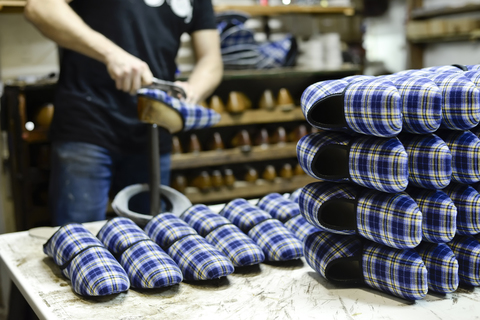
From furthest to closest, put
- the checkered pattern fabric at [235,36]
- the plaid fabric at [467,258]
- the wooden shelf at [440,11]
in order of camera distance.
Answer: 1. the wooden shelf at [440,11]
2. the checkered pattern fabric at [235,36]
3. the plaid fabric at [467,258]

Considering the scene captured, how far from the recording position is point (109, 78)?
160 cm

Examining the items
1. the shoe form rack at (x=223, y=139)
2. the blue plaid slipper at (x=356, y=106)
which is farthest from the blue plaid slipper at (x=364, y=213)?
the shoe form rack at (x=223, y=139)

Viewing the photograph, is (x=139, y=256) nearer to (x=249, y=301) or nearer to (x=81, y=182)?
(x=249, y=301)

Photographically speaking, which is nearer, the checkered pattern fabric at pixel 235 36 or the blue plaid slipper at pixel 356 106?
the blue plaid slipper at pixel 356 106

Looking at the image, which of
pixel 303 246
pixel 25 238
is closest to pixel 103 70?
pixel 25 238

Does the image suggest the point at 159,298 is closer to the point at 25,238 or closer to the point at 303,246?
the point at 303,246

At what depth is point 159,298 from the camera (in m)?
0.81

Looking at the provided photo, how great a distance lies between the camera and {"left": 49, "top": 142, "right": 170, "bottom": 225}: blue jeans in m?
1.54

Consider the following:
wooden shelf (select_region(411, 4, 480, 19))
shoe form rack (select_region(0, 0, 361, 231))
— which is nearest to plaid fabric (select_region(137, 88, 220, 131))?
shoe form rack (select_region(0, 0, 361, 231))

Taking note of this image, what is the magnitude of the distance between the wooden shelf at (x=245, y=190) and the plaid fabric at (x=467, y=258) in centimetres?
203

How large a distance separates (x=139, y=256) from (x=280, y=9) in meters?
2.48

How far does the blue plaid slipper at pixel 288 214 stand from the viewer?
3.36ft

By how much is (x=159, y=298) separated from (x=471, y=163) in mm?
527

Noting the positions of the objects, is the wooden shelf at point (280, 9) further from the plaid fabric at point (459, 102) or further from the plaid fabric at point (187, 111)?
the plaid fabric at point (459, 102)
